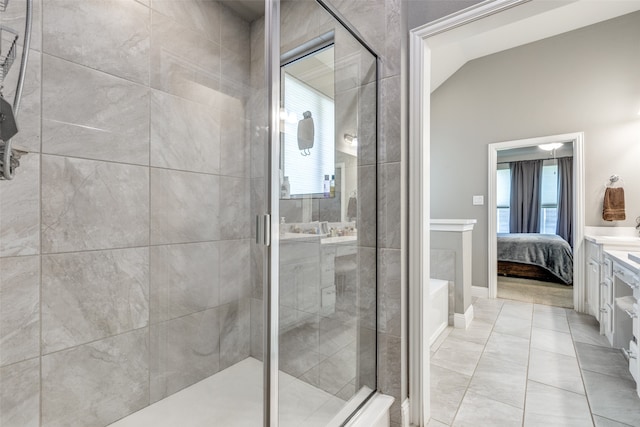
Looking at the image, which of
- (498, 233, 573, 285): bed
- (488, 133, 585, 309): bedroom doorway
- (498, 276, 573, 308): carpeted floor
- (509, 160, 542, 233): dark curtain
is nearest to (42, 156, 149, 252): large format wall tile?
(488, 133, 585, 309): bedroom doorway

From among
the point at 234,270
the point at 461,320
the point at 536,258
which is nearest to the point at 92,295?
the point at 234,270

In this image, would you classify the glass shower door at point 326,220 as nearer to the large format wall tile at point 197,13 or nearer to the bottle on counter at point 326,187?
the bottle on counter at point 326,187

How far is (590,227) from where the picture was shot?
332 centimetres

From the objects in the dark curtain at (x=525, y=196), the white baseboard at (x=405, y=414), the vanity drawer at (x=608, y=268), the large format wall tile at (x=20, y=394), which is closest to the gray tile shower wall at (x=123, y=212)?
the large format wall tile at (x=20, y=394)

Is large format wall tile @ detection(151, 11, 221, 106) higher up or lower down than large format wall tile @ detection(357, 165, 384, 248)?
higher up

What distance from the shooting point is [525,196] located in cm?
697

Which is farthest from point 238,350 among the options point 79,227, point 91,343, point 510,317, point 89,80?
point 510,317

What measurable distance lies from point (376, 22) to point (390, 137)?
24.0 inches

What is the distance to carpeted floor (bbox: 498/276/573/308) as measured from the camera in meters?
3.62

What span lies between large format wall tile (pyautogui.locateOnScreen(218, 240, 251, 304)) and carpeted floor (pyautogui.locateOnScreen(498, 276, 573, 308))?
3.52 meters

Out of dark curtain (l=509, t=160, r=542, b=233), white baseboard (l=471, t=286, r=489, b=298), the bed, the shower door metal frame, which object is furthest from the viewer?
dark curtain (l=509, t=160, r=542, b=233)

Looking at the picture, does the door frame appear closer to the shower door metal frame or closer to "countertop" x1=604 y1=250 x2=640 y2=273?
the shower door metal frame

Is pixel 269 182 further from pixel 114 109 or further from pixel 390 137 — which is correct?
pixel 114 109

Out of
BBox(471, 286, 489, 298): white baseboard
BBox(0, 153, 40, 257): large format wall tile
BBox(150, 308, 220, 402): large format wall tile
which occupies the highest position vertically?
BBox(0, 153, 40, 257): large format wall tile
